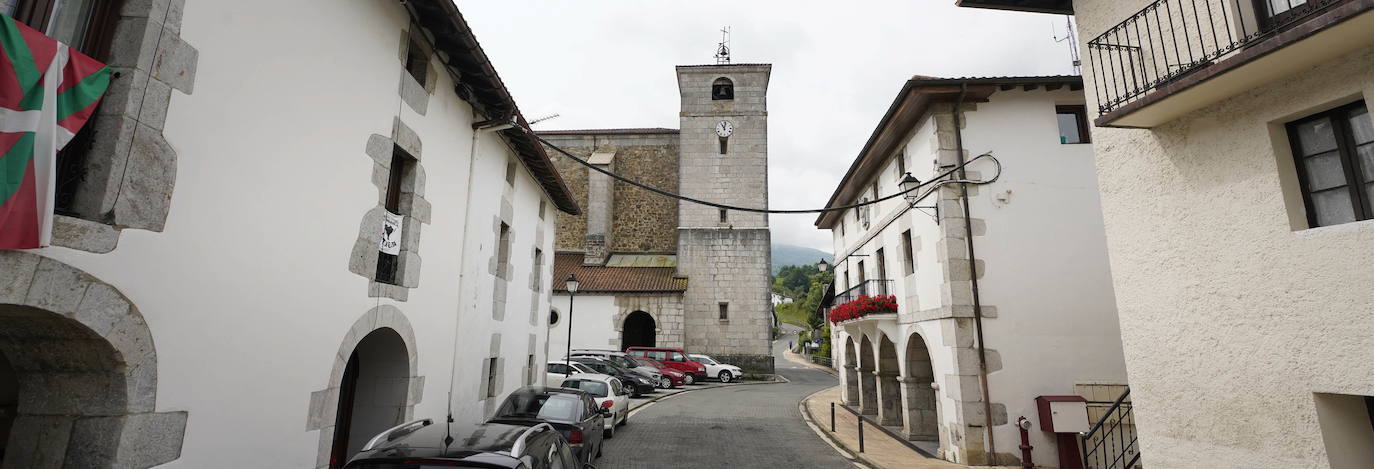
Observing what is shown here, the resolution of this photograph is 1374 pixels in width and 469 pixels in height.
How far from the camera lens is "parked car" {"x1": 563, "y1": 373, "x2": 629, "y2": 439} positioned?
12.6m

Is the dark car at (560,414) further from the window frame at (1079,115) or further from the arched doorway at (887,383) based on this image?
the window frame at (1079,115)

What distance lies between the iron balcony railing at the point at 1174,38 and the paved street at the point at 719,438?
718 centimetres

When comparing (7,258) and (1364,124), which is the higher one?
(1364,124)

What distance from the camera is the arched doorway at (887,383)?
14102 mm

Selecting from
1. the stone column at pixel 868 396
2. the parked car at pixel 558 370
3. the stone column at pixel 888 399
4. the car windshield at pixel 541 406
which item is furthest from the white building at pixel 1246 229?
the parked car at pixel 558 370

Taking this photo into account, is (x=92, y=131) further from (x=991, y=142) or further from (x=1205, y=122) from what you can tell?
(x=991, y=142)

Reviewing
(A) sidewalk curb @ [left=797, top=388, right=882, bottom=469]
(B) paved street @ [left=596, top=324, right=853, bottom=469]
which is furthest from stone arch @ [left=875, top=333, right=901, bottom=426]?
(B) paved street @ [left=596, top=324, right=853, bottom=469]

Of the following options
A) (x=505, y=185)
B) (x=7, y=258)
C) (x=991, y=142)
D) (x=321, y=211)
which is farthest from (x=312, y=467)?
(x=991, y=142)

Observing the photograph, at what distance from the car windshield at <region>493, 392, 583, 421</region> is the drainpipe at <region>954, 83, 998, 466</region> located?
6.67 meters

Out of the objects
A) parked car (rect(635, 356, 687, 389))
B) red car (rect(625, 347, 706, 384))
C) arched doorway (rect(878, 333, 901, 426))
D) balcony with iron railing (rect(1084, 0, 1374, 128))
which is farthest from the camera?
red car (rect(625, 347, 706, 384))

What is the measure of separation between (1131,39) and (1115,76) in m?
0.37

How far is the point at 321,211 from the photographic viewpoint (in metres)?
5.64

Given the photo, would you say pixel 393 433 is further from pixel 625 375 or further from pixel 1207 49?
pixel 625 375

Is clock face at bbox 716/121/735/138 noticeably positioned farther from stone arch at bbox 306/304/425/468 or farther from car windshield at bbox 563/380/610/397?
stone arch at bbox 306/304/425/468
